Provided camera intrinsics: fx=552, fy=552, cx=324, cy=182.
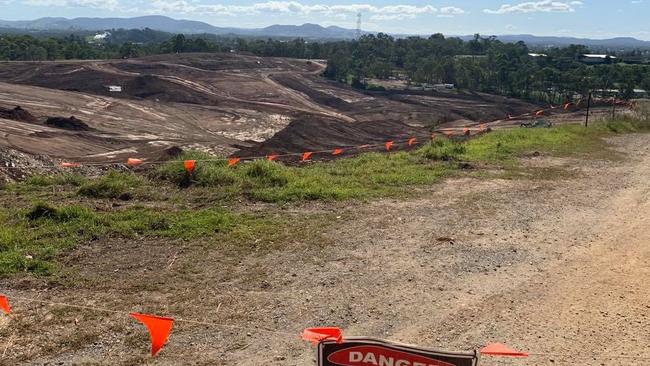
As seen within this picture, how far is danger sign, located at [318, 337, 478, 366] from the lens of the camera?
370 centimetres

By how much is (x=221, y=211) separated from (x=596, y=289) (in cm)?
747

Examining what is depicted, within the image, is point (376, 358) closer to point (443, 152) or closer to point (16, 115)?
point (443, 152)

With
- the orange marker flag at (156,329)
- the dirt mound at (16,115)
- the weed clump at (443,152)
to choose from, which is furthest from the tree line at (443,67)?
the orange marker flag at (156,329)

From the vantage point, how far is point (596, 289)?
884cm

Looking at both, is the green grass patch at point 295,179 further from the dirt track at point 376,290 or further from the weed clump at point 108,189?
the weed clump at point 108,189

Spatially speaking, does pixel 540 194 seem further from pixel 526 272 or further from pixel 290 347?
pixel 290 347

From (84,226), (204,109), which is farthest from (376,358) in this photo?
(204,109)

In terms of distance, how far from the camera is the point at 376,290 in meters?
8.69

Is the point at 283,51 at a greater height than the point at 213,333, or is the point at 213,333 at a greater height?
the point at 283,51

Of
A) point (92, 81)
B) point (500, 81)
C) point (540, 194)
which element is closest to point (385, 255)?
point (540, 194)

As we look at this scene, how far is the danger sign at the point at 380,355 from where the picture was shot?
146 inches

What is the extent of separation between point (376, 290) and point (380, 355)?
193 inches

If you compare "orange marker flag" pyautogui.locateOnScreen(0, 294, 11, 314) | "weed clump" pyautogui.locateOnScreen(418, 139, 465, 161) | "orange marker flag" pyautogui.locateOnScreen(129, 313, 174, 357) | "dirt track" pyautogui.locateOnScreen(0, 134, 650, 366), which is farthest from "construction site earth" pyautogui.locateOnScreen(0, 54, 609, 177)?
"orange marker flag" pyautogui.locateOnScreen(129, 313, 174, 357)

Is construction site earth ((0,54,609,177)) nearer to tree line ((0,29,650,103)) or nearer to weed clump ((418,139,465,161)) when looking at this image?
tree line ((0,29,650,103))
